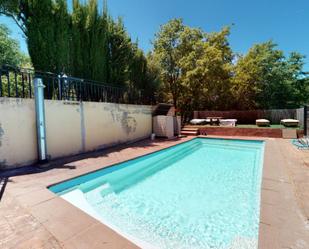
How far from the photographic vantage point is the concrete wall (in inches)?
203

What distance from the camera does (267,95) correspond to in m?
18.0

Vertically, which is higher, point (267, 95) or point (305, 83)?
point (305, 83)

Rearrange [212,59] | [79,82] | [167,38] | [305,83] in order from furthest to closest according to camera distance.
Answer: [305,83]
[167,38]
[212,59]
[79,82]

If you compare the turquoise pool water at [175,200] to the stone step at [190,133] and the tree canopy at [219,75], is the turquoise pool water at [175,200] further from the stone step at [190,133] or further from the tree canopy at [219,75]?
the tree canopy at [219,75]

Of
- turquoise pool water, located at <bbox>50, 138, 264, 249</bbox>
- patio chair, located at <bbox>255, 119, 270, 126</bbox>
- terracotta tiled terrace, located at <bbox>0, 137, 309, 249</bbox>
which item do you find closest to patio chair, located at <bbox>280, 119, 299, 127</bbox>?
patio chair, located at <bbox>255, 119, 270, 126</bbox>

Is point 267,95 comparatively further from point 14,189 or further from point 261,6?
point 14,189

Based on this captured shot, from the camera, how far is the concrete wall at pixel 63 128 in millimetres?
5160

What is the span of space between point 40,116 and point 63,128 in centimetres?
117

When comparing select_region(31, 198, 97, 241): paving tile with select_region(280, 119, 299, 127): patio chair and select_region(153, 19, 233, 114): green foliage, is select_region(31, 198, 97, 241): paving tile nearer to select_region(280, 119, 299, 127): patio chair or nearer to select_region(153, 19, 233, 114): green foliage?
select_region(280, 119, 299, 127): patio chair

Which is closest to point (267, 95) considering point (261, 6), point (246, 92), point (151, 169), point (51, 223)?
point (246, 92)

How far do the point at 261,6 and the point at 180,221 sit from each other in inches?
537

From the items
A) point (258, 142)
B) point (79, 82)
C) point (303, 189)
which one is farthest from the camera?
point (258, 142)

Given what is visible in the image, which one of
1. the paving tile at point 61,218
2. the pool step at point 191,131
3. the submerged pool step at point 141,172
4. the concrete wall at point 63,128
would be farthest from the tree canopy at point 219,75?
the paving tile at point 61,218

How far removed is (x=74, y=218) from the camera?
8.83ft
